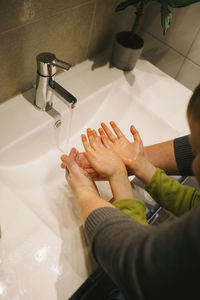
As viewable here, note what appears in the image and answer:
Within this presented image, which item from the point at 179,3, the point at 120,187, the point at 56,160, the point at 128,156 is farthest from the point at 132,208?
the point at 179,3

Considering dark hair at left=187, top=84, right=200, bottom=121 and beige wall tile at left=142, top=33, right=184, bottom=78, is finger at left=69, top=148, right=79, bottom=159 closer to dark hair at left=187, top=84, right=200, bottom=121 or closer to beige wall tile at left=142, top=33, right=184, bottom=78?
dark hair at left=187, top=84, right=200, bottom=121

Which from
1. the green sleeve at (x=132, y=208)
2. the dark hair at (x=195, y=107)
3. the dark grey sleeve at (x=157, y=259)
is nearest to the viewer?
the dark grey sleeve at (x=157, y=259)

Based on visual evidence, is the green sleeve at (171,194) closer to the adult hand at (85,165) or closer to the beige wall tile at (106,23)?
the adult hand at (85,165)

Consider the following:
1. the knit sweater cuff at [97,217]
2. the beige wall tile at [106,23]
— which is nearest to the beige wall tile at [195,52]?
the beige wall tile at [106,23]

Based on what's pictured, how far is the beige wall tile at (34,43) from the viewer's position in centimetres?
65

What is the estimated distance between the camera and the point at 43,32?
0.71 metres

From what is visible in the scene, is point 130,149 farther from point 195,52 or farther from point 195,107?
point 195,52

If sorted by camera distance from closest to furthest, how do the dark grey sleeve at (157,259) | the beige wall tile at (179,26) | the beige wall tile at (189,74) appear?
1. the dark grey sleeve at (157,259)
2. the beige wall tile at (179,26)
3. the beige wall tile at (189,74)

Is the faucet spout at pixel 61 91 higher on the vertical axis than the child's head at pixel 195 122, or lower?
lower

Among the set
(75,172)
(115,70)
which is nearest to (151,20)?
(115,70)

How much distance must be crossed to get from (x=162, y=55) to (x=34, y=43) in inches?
24.3

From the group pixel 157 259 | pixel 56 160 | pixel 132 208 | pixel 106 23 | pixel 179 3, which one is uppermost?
pixel 179 3

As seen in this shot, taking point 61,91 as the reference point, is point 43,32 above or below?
above

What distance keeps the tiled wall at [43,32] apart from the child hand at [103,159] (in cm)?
26
